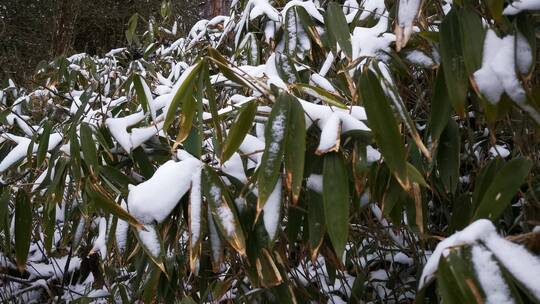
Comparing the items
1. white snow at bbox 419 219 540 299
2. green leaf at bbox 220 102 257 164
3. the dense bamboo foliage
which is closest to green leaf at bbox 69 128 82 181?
the dense bamboo foliage

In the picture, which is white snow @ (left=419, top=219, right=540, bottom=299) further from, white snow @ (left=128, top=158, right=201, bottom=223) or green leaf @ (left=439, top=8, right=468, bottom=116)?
white snow @ (left=128, top=158, right=201, bottom=223)

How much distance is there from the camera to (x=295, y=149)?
2.22 ft

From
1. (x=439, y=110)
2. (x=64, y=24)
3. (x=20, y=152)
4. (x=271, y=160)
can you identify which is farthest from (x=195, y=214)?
(x=64, y=24)

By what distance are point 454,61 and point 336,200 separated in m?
0.24

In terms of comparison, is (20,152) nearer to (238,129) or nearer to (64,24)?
(238,129)

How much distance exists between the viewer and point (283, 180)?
757mm

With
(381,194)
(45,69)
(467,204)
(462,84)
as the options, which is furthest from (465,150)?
(45,69)

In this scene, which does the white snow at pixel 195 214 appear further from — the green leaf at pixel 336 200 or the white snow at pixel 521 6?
the white snow at pixel 521 6

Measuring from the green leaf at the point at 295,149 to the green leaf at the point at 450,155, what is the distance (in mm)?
287

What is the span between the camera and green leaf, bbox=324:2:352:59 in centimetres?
92

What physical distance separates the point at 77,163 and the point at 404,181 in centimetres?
65

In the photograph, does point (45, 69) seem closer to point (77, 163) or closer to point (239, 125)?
point (77, 163)

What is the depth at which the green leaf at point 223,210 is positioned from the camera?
715 mm

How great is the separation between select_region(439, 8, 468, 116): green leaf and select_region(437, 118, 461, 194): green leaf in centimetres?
17
